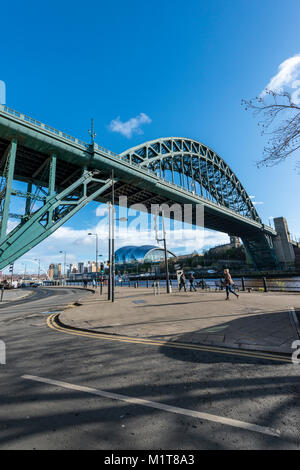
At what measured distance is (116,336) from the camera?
558 cm

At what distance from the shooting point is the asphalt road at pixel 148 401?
6.16 feet

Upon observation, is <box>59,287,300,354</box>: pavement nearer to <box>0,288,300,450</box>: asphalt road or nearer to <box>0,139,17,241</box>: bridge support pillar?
<box>0,288,300,450</box>: asphalt road

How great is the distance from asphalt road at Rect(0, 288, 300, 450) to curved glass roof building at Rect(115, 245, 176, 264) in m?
126

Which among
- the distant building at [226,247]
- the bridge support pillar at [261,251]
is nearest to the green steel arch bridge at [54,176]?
Result: the bridge support pillar at [261,251]

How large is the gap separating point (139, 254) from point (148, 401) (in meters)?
134

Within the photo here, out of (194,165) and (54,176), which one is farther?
(194,165)

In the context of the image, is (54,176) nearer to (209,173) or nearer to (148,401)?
(148,401)

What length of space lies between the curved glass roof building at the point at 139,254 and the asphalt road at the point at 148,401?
12618 cm

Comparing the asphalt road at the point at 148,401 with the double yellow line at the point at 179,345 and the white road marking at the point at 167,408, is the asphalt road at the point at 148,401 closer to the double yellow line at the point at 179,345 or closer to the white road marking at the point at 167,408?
the white road marking at the point at 167,408

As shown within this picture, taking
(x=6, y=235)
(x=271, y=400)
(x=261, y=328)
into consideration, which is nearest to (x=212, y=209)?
(x=6, y=235)

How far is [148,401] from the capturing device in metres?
2.52

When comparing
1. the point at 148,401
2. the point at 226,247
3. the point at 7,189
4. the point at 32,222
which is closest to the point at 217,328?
the point at 148,401

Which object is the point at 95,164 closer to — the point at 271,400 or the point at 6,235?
the point at 6,235

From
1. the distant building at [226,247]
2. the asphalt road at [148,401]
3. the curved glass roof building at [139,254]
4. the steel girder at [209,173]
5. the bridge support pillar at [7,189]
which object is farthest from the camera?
the curved glass roof building at [139,254]
